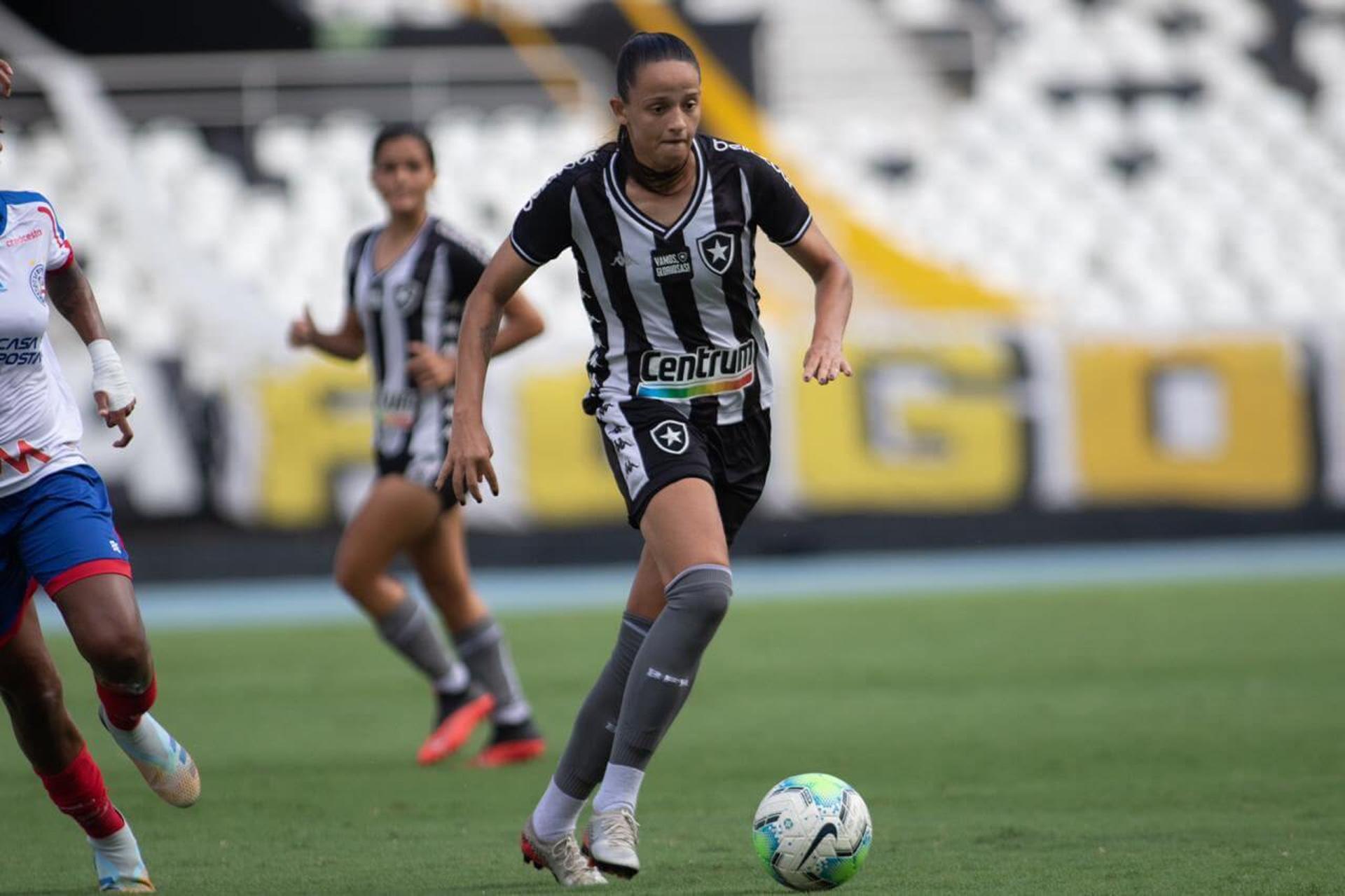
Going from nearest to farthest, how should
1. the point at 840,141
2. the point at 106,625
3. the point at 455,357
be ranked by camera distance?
the point at 106,625 → the point at 455,357 → the point at 840,141

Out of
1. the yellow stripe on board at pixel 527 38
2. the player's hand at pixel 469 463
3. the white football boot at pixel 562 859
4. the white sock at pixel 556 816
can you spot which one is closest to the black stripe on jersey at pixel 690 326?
the player's hand at pixel 469 463

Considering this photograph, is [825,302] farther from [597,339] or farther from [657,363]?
[597,339]

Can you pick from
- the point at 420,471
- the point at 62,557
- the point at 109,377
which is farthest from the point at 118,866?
the point at 420,471

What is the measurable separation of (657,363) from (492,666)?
10.2ft

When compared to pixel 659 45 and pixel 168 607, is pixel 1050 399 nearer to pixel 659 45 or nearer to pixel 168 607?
pixel 168 607

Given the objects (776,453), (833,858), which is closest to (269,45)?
(776,453)

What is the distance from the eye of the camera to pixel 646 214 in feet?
16.8

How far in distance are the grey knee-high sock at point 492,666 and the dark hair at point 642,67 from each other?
3.22 meters

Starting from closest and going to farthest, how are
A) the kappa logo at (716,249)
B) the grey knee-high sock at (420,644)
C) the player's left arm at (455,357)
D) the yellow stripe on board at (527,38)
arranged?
1. the kappa logo at (716,249)
2. the player's left arm at (455,357)
3. the grey knee-high sock at (420,644)
4. the yellow stripe on board at (527,38)

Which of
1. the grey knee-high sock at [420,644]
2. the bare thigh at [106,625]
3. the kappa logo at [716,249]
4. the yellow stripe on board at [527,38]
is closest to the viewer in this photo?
the bare thigh at [106,625]

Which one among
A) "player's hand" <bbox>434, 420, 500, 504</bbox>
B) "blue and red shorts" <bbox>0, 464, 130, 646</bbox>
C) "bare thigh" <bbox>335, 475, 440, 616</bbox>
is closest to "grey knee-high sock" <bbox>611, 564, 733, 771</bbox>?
"player's hand" <bbox>434, 420, 500, 504</bbox>

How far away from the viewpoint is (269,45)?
20984 mm

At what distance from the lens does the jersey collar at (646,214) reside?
5.09 metres

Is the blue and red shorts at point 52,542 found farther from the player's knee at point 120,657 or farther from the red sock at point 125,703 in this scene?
the red sock at point 125,703
